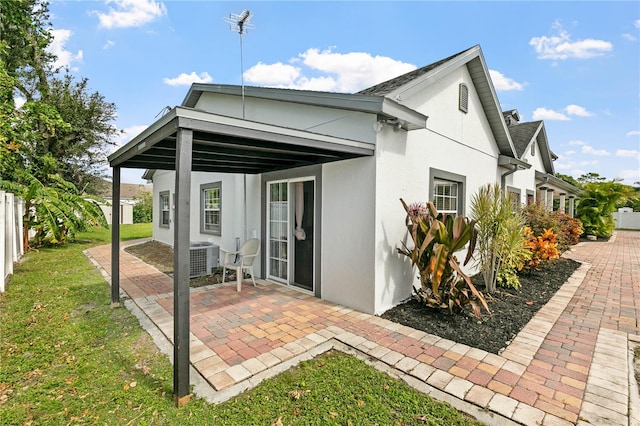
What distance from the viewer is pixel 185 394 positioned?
9.81 feet

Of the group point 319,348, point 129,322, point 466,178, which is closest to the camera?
point 319,348

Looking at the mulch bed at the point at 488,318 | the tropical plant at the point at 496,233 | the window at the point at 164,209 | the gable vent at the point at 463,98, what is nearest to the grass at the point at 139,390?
the mulch bed at the point at 488,318

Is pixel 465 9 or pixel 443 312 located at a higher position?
pixel 465 9

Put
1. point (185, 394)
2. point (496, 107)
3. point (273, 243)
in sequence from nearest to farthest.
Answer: point (185, 394) < point (273, 243) < point (496, 107)

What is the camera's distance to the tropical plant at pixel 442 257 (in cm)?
502

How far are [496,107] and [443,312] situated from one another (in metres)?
6.87

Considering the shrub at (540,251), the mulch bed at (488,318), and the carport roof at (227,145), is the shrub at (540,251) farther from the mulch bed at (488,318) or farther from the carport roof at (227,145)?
the carport roof at (227,145)

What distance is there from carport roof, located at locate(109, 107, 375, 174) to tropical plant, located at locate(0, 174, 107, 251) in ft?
21.1

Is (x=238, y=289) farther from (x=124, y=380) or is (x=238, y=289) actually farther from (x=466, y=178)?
(x=466, y=178)

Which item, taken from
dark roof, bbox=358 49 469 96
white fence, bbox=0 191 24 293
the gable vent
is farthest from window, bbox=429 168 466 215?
white fence, bbox=0 191 24 293

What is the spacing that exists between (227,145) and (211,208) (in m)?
7.09

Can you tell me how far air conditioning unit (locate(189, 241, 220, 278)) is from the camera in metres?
8.16

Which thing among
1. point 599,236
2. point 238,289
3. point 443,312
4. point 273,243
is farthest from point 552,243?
point 599,236

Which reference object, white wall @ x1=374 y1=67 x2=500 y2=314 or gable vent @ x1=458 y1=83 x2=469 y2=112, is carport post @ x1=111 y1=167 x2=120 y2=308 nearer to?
white wall @ x1=374 y1=67 x2=500 y2=314
